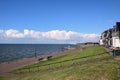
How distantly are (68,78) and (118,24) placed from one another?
3749cm

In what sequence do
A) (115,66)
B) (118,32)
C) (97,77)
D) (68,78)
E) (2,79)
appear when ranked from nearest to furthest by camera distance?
(97,77) < (68,78) < (115,66) < (2,79) < (118,32)

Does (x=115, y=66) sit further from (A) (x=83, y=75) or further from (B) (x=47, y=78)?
(B) (x=47, y=78)

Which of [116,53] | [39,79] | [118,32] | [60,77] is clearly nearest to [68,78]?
[60,77]

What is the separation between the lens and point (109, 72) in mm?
23422

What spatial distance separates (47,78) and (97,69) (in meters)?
6.82

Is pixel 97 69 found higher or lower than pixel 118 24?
lower

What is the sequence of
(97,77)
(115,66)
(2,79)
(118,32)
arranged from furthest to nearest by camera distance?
(118,32)
(2,79)
(115,66)
(97,77)

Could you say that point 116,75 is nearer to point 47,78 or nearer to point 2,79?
point 47,78

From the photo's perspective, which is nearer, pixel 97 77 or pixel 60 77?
pixel 97 77

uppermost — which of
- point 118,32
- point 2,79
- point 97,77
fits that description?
point 118,32

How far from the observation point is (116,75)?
22.5m

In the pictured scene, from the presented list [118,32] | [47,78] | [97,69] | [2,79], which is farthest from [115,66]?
[118,32]

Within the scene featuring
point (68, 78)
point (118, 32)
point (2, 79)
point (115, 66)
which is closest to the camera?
point (68, 78)

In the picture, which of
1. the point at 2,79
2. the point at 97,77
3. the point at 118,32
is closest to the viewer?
the point at 97,77
